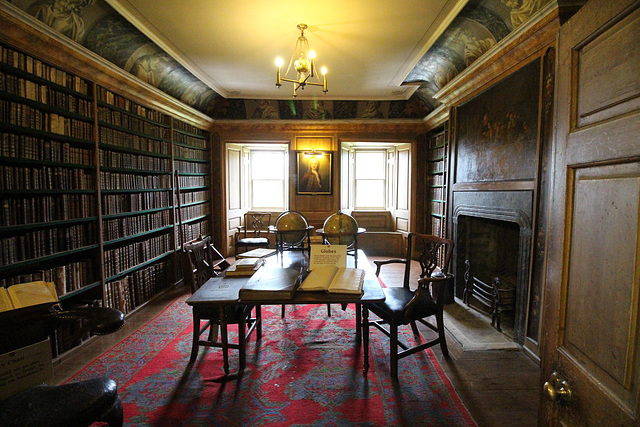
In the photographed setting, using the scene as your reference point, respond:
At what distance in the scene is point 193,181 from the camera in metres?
6.09

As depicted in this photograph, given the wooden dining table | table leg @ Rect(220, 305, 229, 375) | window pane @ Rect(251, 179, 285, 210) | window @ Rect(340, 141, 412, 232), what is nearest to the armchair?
the wooden dining table

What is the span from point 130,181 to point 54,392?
3126 mm

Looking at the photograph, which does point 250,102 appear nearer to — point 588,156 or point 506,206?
point 506,206

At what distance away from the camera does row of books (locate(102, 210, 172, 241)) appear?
11.8ft

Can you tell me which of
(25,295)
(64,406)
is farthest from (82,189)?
(64,406)

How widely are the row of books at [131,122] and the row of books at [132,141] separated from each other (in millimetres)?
85

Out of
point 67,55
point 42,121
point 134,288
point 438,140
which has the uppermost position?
point 67,55

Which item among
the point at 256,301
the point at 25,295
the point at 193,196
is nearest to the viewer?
the point at 25,295

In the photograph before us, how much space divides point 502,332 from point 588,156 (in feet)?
10.3

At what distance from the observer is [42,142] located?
2.81m

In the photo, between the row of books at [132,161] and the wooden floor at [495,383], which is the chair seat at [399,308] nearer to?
the wooden floor at [495,383]

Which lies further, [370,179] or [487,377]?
[370,179]

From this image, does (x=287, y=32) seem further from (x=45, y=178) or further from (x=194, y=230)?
(x=194, y=230)

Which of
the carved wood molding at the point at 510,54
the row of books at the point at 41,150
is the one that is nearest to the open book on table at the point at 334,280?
the carved wood molding at the point at 510,54
